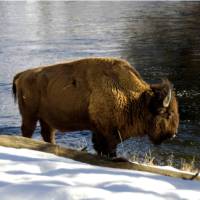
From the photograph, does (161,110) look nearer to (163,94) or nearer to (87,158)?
(163,94)

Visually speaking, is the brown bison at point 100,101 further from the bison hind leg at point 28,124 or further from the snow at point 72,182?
the snow at point 72,182

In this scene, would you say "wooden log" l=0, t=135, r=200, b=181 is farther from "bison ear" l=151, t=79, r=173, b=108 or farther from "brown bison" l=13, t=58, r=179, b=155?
"bison ear" l=151, t=79, r=173, b=108

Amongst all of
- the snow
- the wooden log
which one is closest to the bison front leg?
the wooden log

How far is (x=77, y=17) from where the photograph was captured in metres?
44.3

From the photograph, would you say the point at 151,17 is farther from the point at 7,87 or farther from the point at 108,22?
the point at 7,87

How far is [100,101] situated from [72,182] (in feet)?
11.4

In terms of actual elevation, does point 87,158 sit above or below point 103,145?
above

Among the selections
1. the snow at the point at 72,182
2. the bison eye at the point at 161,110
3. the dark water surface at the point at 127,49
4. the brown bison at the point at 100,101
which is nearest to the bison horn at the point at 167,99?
the brown bison at the point at 100,101

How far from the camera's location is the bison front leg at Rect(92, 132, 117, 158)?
7.75 m

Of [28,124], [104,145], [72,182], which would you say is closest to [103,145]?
[104,145]

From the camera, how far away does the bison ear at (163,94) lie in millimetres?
7655

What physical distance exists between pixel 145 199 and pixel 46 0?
75.3 m

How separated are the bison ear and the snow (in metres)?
2.94

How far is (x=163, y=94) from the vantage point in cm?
777
